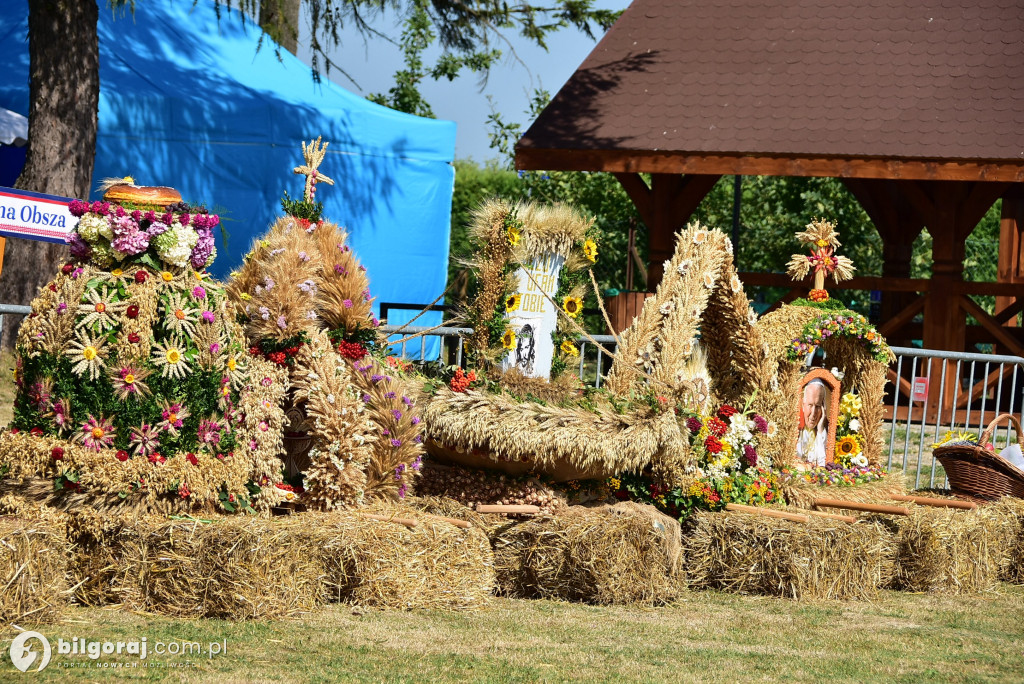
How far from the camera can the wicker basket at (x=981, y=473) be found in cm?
716

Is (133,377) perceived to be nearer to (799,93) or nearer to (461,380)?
(461,380)

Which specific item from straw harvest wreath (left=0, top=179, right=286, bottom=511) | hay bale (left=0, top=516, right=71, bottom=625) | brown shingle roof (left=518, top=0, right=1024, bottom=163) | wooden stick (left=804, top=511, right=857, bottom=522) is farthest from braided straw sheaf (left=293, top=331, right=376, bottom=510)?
brown shingle roof (left=518, top=0, right=1024, bottom=163)

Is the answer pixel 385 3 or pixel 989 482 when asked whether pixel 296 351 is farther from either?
pixel 385 3

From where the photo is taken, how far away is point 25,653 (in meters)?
Answer: 4.35

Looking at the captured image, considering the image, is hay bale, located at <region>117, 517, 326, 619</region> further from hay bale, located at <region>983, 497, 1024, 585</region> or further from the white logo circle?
hay bale, located at <region>983, 497, 1024, 585</region>

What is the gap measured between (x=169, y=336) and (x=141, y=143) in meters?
7.45

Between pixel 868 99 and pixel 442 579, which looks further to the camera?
pixel 868 99

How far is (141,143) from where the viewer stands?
469 inches

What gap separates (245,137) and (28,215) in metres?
6.17

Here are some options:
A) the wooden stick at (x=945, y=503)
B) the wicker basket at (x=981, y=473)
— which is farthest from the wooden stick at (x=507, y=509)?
the wicker basket at (x=981, y=473)

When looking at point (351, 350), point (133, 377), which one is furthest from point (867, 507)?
point (133, 377)

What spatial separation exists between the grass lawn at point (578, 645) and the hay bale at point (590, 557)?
0.11 meters

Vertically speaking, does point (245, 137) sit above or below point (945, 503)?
above

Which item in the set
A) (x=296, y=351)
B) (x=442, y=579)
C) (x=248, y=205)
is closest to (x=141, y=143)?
(x=248, y=205)
